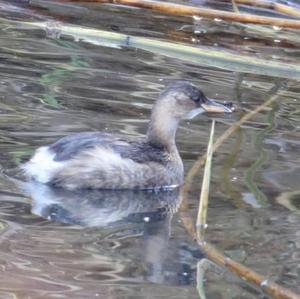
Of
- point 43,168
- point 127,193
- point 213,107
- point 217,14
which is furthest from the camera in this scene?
point 217,14

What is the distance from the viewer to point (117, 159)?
7.16 m

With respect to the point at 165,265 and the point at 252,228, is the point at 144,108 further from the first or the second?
the point at 165,265

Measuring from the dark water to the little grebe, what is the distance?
0.09 m

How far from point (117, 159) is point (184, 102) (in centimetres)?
68

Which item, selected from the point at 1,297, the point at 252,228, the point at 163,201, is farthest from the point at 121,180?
the point at 1,297

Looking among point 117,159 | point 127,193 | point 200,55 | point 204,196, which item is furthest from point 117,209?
point 200,55

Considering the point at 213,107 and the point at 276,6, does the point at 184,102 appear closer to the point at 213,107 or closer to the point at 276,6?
the point at 213,107

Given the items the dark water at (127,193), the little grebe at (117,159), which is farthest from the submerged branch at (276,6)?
the little grebe at (117,159)

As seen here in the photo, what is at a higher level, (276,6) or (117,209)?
(276,6)

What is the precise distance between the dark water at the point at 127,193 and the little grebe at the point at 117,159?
0.09 meters

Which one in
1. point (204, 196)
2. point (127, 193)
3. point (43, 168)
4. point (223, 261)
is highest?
point (204, 196)

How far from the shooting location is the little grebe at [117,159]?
7012 mm

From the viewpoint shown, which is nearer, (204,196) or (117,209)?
(204,196)

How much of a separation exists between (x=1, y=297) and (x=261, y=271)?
50.4 inches
